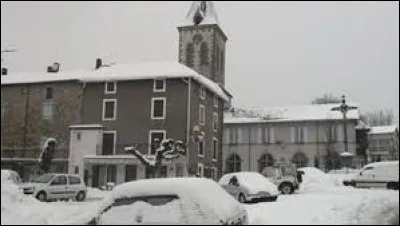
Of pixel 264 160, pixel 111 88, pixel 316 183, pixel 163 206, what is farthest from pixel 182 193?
pixel 264 160

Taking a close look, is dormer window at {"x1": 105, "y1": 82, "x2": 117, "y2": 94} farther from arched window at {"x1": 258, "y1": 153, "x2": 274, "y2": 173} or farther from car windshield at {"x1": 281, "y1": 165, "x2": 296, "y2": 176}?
arched window at {"x1": 258, "y1": 153, "x2": 274, "y2": 173}

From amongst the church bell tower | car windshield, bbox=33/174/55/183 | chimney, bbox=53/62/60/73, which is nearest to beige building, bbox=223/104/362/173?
the church bell tower

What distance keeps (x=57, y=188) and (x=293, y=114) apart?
160 ft

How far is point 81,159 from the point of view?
48188 millimetres

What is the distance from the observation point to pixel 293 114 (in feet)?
239

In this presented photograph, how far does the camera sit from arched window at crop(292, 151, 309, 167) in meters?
70.6

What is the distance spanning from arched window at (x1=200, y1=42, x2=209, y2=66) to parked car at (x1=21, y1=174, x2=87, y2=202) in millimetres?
48605

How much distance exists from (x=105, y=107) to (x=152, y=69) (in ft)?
17.2

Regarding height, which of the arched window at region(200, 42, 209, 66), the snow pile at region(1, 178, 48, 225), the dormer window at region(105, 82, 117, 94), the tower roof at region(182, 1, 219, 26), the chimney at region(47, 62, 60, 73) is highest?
the tower roof at region(182, 1, 219, 26)

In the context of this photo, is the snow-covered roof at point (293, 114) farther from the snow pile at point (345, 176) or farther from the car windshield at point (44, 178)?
the car windshield at point (44, 178)

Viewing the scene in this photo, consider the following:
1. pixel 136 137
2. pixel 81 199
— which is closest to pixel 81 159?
pixel 136 137

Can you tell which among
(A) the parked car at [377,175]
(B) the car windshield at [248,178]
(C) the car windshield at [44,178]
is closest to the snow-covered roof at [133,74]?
(C) the car windshield at [44,178]

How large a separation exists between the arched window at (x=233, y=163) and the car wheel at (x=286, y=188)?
43.1 m

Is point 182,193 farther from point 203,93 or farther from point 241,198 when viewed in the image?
point 203,93
